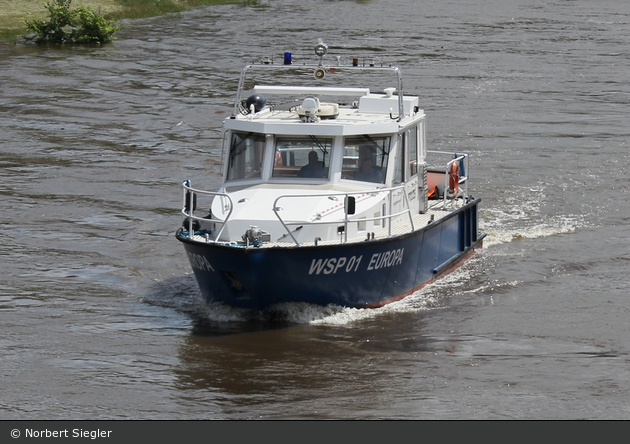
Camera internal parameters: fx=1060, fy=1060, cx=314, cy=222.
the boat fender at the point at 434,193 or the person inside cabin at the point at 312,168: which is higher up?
the person inside cabin at the point at 312,168

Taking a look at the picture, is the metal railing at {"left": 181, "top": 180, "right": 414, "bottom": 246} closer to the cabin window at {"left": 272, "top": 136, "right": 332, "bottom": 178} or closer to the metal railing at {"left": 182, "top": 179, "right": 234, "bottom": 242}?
the metal railing at {"left": 182, "top": 179, "right": 234, "bottom": 242}

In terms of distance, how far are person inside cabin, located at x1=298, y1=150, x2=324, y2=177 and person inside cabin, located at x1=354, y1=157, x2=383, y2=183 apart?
0.55 m

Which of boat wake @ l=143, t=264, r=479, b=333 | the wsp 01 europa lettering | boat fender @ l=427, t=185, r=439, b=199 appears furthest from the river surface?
boat fender @ l=427, t=185, r=439, b=199

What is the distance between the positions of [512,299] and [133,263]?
5.91m

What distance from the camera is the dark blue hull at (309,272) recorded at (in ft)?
42.2

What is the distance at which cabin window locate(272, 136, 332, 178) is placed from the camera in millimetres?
14320

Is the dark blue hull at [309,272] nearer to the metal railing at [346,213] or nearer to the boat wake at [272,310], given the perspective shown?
the boat wake at [272,310]

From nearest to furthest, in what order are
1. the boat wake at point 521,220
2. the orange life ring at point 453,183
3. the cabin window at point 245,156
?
the cabin window at point 245,156 → the orange life ring at point 453,183 → the boat wake at point 521,220

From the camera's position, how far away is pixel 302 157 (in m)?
14.4

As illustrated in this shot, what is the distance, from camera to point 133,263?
54.9 ft

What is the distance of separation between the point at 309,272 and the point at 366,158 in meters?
2.22

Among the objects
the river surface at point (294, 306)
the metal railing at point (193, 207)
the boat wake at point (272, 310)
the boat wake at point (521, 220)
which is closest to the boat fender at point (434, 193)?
the river surface at point (294, 306)

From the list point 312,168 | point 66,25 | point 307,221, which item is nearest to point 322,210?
point 307,221

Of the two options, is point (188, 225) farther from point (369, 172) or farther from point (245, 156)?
point (369, 172)
